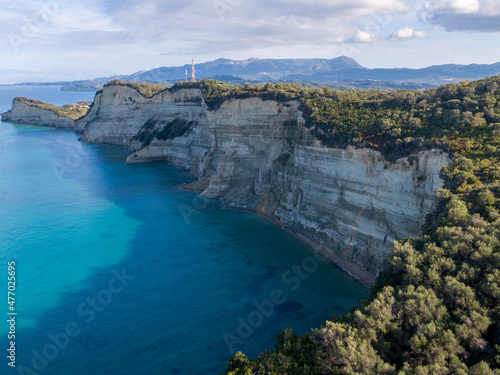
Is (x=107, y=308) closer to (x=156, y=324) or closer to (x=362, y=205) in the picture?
(x=156, y=324)

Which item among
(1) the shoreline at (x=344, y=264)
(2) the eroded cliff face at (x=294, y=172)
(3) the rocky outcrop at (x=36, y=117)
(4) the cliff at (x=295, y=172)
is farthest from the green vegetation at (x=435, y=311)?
(3) the rocky outcrop at (x=36, y=117)

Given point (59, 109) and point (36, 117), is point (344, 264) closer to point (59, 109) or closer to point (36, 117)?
point (59, 109)

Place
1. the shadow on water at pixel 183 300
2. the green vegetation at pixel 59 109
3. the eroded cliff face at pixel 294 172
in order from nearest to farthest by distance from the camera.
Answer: the shadow on water at pixel 183 300 → the eroded cliff face at pixel 294 172 → the green vegetation at pixel 59 109

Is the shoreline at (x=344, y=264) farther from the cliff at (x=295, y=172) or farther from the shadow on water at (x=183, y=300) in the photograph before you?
the shadow on water at (x=183, y=300)

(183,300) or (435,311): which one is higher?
(435,311)

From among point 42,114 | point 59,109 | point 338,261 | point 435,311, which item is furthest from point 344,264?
point 42,114

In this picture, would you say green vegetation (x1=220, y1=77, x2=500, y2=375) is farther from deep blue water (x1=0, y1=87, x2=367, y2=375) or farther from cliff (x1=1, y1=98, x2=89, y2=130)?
cliff (x1=1, y1=98, x2=89, y2=130)
